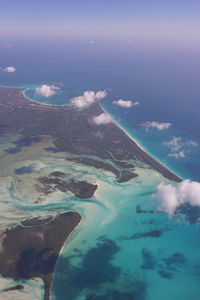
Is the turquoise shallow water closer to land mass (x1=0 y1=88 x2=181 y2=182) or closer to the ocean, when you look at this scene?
the ocean

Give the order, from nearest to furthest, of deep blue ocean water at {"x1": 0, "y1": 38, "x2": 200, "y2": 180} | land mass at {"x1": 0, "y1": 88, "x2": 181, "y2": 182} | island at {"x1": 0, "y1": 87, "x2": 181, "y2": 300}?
island at {"x1": 0, "y1": 87, "x2": 181, "y2": 300} → land mass at {"x1": 0, "y1": 88, "x2": 181, "y2": 182} → deep blue ocean water at {"x1": 0, "y1": 38, "x2": 200, "y2": 180}

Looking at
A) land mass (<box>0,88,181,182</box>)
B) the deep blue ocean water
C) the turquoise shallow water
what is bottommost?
the turquoise shallow water

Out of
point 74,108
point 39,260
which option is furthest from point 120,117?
point 39,260

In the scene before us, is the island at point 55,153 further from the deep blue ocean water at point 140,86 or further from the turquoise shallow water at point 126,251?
the deep blue ocean water at point 140,86

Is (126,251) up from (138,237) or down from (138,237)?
down

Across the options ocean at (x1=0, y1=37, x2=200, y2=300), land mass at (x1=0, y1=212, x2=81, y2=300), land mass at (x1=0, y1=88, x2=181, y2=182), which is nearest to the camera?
ocean at (x1=0, y1=37, x2=200, y2=300)

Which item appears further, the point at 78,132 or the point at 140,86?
the point at 140,86

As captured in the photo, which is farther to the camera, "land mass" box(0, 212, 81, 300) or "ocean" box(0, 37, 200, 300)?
"land mass" box(0, 212, 81, 300)

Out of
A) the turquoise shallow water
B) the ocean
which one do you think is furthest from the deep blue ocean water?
the turquoise shallow water

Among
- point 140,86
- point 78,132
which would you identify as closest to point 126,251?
point 78,132

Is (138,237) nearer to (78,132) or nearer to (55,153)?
(55,153)

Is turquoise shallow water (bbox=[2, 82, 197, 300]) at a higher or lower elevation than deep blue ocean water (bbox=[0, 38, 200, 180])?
lower
